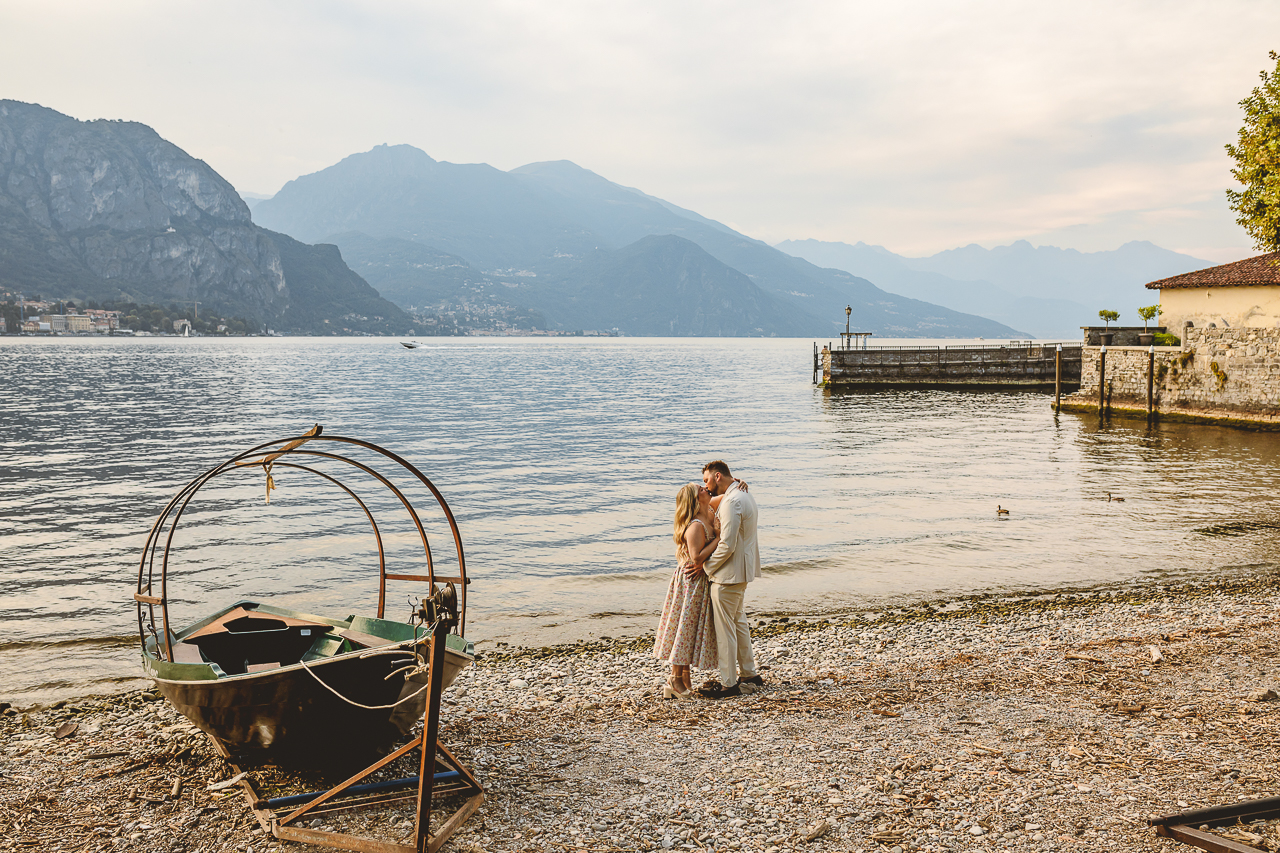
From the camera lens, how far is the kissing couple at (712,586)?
8000mm

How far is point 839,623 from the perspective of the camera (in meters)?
12.0

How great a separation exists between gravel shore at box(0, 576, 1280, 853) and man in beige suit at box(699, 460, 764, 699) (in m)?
0.34

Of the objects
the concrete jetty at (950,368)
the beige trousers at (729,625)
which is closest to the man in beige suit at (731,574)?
the beige trousers at (729,625)

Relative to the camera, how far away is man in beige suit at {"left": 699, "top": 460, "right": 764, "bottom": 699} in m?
7.93

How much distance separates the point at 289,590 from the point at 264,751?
8472 millimetres

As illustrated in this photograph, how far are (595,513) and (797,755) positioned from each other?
1371cm

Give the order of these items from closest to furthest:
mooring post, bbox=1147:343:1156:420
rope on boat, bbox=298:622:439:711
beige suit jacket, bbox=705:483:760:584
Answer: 1. rope on boat, bbox=298:622:439:711
2. beige suit jacket, bbox=705:483:760:584
3. mooring post, bbox=1147:343:1156:420

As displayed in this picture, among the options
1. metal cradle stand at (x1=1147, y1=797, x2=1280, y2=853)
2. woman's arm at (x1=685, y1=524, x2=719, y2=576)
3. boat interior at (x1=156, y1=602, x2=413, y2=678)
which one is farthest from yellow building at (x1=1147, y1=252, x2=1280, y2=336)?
boat interior at (x1=156, y1=602, x2=413, y2=678)

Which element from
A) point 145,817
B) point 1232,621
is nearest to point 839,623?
point 1232,621

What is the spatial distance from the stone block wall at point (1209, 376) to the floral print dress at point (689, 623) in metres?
35.3

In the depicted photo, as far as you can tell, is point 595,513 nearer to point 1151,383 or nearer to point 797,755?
point 797,755

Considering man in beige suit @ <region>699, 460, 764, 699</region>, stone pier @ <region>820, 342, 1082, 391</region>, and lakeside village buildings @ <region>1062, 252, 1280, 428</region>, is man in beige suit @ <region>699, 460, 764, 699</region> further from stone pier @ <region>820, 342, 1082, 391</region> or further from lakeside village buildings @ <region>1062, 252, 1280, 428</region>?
stone pier @ <region>820, 342, 1082, 391</region>

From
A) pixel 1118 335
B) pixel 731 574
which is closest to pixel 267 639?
pixel 731 574

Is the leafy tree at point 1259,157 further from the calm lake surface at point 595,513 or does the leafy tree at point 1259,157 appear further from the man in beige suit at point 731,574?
the man in beige suit at point 731,574
